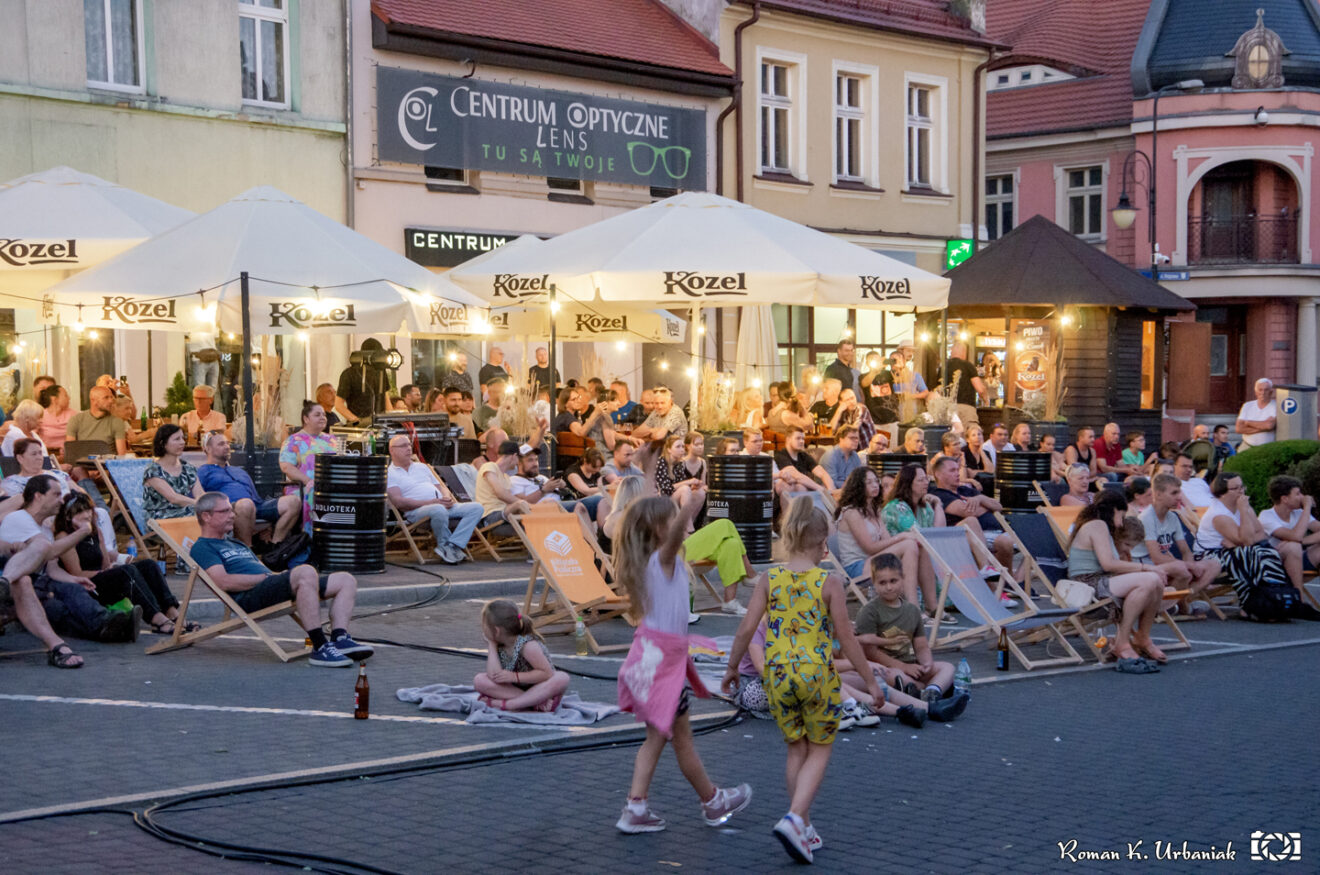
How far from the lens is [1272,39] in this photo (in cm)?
4112

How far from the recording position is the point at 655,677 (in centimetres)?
694

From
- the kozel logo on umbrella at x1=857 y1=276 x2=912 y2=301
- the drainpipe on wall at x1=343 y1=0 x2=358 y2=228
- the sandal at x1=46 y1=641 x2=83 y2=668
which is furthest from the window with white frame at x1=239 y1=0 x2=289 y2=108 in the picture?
the sandal at x1=46 y1=641 x2=83 y2=668

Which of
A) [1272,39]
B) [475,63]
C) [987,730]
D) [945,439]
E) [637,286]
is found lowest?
[987,730]

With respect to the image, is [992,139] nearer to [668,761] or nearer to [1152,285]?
[1152,285]

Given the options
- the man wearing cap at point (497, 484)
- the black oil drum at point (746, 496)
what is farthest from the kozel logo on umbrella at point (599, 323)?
the black oil drum at point (746, 496)

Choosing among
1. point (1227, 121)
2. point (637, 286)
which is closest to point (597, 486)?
point (637, 286)

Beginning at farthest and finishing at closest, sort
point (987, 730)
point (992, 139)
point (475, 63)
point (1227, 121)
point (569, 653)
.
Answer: point (992, 139)
point (1227, 121)
point (475, 63)
point (569, 653)
point (987, 730)

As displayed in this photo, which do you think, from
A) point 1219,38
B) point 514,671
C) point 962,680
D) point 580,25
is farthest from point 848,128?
point 514,671

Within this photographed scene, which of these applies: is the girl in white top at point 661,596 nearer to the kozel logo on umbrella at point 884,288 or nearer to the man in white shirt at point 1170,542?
the man in white shirt at point 1170,542

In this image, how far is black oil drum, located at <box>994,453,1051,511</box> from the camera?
18109 millimetres

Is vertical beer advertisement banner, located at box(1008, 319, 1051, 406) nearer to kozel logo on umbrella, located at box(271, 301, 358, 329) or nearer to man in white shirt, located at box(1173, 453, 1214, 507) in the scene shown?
man in white shirt, located at box(1173, 453, 1214, 507)

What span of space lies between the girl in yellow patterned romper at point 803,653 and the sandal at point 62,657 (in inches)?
194

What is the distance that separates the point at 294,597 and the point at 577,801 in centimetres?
383

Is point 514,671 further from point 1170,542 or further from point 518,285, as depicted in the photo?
point 518,285
